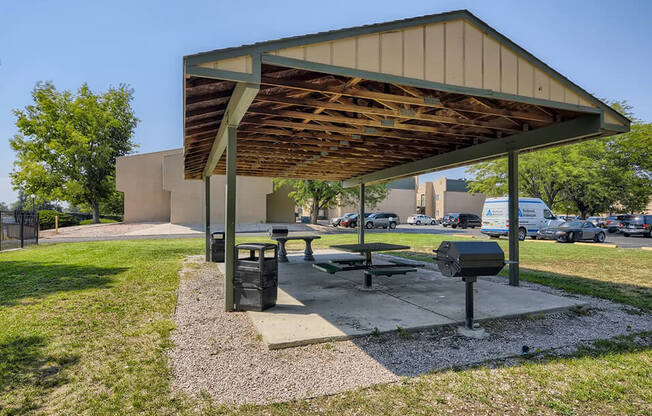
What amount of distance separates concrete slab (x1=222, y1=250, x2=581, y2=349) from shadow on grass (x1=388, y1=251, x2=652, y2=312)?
101cm

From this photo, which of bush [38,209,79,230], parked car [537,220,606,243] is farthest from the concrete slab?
bush [38,209,79,230]

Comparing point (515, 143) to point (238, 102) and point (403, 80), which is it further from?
point (238, 102)

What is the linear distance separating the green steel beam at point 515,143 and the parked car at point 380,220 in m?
21.1

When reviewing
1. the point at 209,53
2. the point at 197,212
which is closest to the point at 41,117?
the point at 197,212

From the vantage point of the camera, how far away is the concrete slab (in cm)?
415

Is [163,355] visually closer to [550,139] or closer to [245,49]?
[245,49]

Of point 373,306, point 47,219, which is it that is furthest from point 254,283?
point 47,219

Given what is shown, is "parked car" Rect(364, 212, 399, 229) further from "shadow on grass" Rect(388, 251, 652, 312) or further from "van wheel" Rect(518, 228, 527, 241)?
"shadow on grass" Rect(388, 251, 652, 312)

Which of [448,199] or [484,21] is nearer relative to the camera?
[484,21]

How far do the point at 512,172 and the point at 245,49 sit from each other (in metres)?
5.50

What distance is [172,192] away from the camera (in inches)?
1125

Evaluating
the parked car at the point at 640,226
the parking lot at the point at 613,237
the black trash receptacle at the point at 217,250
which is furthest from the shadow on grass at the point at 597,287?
the parked car at the point at 640,226

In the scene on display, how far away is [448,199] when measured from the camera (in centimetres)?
5356

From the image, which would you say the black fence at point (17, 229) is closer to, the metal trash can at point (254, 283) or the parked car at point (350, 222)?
the metal trash can at point (254, 283)
